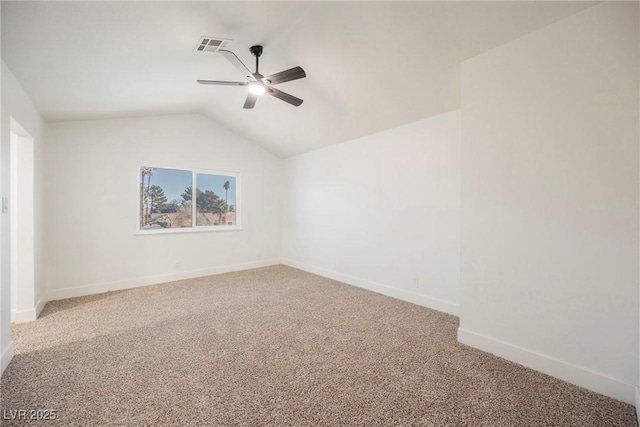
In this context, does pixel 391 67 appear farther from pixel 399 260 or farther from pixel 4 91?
pixel 4 91

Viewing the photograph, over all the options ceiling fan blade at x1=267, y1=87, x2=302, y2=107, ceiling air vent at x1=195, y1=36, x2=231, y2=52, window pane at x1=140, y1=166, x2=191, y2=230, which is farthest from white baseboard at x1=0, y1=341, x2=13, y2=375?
ceiling fan blade at x1=267, y1=87, x2=302, y2=107

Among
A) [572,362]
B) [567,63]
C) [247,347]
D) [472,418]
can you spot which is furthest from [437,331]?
[567,63]

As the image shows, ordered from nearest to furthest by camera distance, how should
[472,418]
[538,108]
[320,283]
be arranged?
[472,418]
[538,108]
[320,283]

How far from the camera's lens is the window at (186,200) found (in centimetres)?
459

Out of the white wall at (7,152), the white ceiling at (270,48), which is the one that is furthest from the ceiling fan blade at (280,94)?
the white wall at (7,152)

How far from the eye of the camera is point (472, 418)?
1.59 meters

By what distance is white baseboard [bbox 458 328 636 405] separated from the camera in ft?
5.77

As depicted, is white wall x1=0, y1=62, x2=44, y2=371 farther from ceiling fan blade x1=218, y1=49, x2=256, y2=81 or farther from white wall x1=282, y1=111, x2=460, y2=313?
white wall x1=282, y1=111, x2=460, y2=313

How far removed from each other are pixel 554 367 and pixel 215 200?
516cm

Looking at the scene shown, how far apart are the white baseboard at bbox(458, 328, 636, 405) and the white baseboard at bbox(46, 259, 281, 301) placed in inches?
161

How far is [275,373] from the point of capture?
2027 mm

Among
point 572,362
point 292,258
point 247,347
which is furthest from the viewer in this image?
point 292,258

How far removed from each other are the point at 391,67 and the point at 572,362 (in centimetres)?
281
